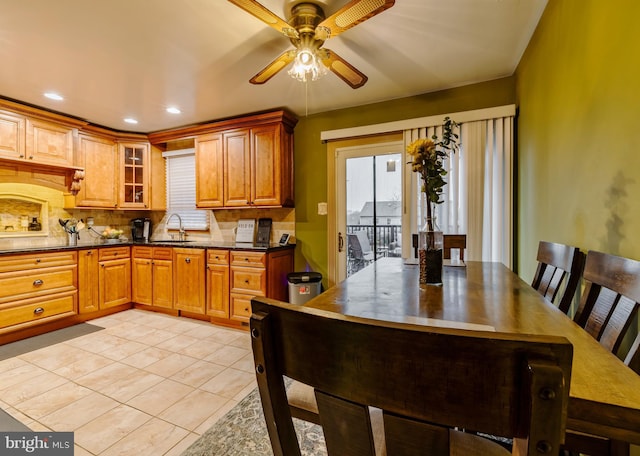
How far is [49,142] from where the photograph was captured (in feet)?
11.5

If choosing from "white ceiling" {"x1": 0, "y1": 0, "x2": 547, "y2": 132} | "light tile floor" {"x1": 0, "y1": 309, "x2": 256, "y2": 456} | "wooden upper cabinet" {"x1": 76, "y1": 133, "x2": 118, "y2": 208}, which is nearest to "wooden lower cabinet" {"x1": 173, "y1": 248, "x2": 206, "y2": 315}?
"light tile floor" {"x1": 0, "y1": 309, "x2": 256, "y2": 456}

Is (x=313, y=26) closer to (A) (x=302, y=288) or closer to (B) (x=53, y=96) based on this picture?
(A) (x=302, y=288)

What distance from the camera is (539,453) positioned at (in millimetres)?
384

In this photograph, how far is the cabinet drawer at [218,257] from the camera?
3.56m

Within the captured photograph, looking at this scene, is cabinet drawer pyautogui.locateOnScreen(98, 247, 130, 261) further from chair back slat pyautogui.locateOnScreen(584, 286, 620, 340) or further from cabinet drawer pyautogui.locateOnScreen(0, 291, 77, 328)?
chair back slat pyautogui.locateOnScreen(584, 286, 620, 340)

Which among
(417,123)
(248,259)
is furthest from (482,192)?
(248,259)

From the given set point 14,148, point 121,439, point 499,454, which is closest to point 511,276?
point 499,454

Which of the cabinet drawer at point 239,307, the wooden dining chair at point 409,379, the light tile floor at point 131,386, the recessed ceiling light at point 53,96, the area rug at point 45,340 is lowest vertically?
the light tile floor at point 131,386

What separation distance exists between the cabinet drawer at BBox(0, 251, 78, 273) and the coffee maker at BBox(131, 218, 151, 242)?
111cm

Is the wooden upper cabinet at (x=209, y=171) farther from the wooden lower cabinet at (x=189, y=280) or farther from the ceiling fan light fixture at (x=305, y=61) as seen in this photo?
the ceiling fan light fixture at (x=305, y=61)

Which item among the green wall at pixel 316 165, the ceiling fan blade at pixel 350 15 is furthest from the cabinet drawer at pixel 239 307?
the ceiling fan blade at pixel 350 15

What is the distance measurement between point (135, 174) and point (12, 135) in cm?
139

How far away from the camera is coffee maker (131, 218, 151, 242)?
465 centimetres

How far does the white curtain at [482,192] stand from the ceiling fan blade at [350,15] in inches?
63.8
